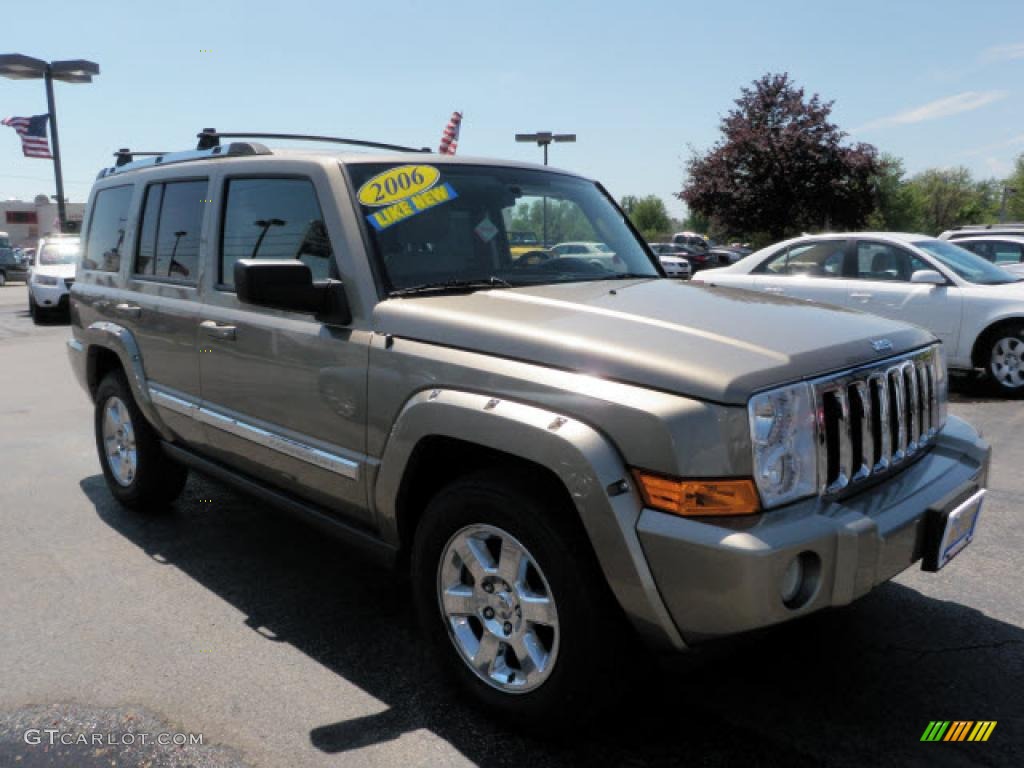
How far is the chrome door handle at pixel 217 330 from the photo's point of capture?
3.61 m

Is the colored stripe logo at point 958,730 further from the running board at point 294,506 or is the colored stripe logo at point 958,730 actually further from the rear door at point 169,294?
the rear door at point 169,294

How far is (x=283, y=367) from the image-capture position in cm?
331

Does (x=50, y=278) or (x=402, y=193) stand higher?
(x=402, y=193)

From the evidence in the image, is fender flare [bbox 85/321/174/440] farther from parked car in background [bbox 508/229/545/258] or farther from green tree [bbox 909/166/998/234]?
green tree [bbox 909/166/998/234]

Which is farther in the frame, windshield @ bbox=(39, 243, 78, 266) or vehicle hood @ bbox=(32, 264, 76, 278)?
windshield @ bbox=(39, 243, 78, 266)

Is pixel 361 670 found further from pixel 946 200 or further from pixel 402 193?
pixel 946 200

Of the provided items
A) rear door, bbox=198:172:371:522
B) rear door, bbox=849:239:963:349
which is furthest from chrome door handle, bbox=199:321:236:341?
rear door, bbox=849:239:963:349

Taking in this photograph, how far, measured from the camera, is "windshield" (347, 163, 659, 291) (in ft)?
10.4

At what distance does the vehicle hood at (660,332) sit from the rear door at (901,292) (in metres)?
5.90

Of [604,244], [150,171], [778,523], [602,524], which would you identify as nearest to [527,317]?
[602,524]

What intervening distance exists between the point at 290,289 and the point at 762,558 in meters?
1.79

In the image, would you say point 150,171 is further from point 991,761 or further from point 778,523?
point 991,761

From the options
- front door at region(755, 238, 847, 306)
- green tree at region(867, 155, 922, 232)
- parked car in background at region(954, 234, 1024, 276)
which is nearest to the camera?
front door at region(755, 238, 847, 306)

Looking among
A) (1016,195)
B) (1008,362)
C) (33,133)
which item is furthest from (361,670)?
(1016,195)
